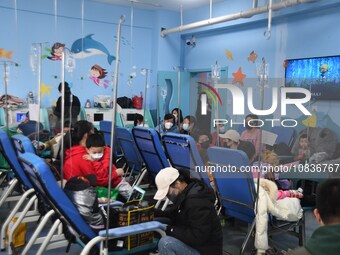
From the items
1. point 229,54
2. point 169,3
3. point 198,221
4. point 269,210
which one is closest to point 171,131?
point 229,54

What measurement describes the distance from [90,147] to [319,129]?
351cm

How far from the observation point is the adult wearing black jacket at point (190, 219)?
212 cm

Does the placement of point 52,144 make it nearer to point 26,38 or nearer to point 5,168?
point 5,168

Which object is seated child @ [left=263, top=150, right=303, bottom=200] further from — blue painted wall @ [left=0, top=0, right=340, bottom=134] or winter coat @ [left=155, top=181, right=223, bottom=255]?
blue painted wall @ [left=0, top=0, right=340, bottom=134]

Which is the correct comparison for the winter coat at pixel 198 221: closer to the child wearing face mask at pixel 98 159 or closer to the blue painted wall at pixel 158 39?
the child wearing face mask at pixel 98 159

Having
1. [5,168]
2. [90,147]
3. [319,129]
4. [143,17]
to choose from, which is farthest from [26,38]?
[319,129]

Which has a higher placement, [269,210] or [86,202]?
[86,202]

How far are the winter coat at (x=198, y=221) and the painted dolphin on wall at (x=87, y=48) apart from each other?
5.76 metres

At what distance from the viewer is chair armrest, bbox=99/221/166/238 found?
2038 mm

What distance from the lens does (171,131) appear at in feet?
18.3

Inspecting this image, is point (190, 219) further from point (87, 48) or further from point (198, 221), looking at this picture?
point (87, 48)

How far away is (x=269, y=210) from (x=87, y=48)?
5.87 m

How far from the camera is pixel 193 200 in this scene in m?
2.15

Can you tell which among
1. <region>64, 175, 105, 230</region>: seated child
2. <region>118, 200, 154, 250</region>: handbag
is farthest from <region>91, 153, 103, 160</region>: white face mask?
<region>118, 200, 154, 250</region>: handbag
